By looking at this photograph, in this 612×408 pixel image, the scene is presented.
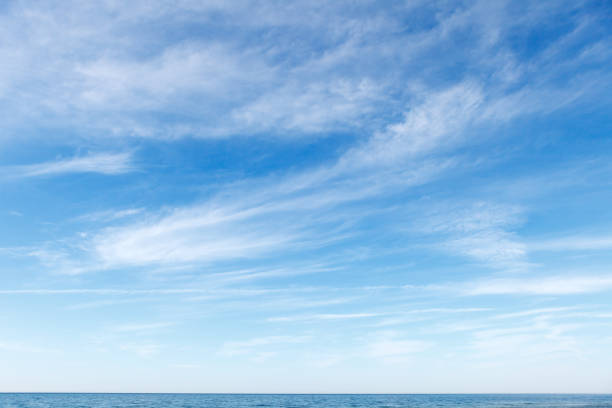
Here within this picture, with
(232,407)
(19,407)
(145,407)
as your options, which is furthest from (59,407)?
(232,407)

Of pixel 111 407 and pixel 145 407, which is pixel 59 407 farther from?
pixel 145 407

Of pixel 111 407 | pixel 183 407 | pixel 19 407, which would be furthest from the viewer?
pixel 183 407

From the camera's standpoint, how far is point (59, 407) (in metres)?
112

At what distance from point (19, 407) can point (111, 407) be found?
1989 cm

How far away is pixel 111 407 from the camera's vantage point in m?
109

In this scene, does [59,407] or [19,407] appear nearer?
[19,407]

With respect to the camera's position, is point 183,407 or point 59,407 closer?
point 59,407

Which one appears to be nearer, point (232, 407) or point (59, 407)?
point (59, 407)

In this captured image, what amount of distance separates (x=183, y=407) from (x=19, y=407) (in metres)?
39.1

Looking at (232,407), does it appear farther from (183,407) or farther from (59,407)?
(59,407)

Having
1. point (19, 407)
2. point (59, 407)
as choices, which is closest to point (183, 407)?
point (59, 407)

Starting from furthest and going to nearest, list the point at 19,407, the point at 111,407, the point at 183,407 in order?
the point at 183,407 < the point at 111,407 < the point at 19,407

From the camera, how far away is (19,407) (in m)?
99.7

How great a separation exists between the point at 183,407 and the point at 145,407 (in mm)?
12190
